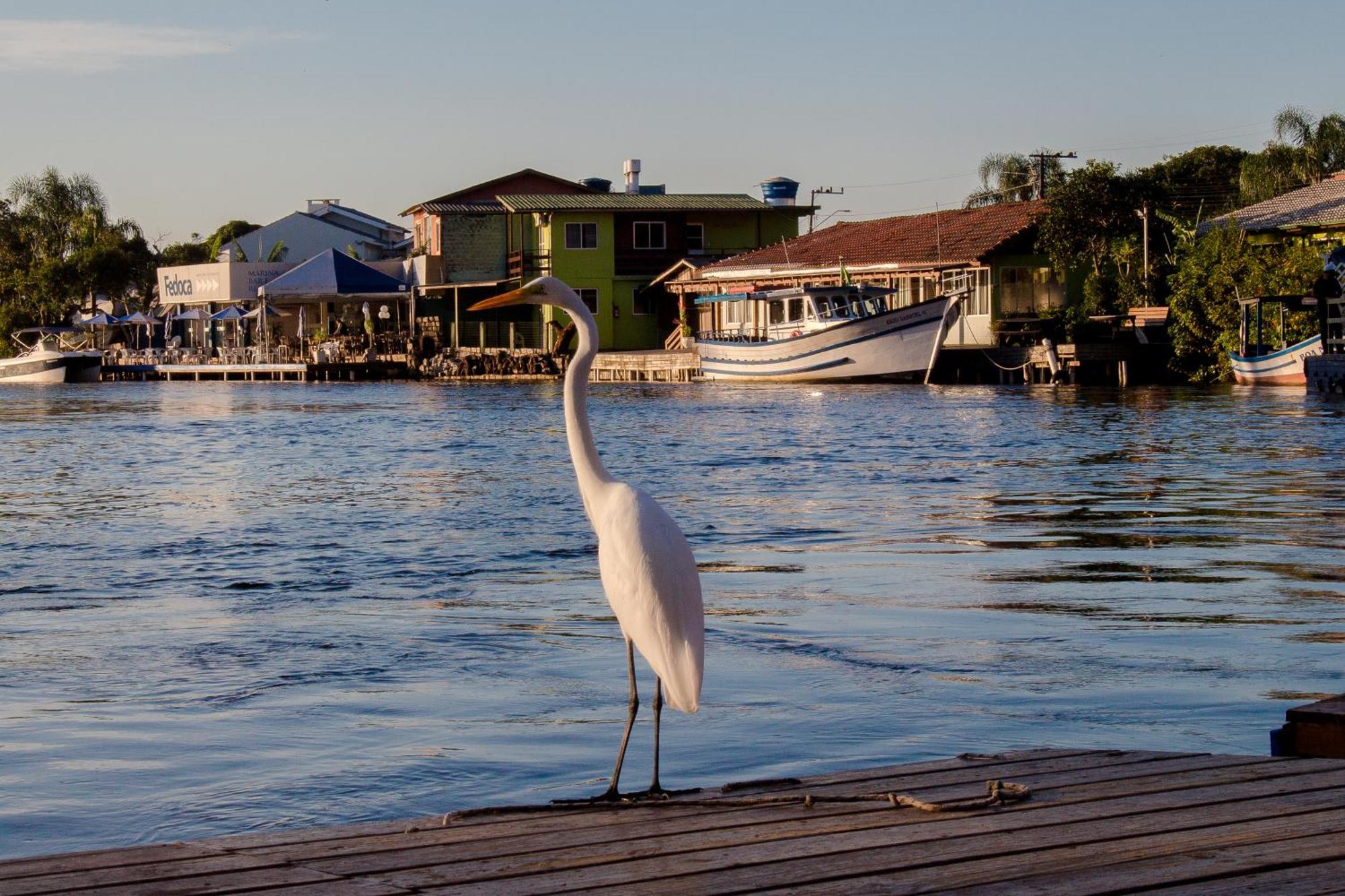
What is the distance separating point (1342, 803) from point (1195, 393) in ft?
128

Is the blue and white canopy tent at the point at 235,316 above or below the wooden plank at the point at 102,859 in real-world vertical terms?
above

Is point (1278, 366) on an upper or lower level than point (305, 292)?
lower

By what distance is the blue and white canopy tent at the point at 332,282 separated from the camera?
62531 millimetres

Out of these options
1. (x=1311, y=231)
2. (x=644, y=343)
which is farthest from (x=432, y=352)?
(x=1311, y=231)

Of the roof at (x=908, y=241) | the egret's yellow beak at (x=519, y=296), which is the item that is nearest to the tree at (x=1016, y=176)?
the roof at (x=908, y=241)

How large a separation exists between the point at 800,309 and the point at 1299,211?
1516cm

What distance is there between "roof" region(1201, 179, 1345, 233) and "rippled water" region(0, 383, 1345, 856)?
23.7 metres

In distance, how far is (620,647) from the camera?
30.5 feet

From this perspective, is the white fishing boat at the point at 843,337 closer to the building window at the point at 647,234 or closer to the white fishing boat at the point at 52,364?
the building window at the point at 647,234

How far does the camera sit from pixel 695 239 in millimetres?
69625

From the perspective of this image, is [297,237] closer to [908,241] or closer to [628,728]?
[908,241]

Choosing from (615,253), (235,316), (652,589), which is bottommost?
(652,589)

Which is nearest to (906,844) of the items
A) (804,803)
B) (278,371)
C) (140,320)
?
(804,803)

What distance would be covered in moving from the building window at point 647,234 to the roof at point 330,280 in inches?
393
